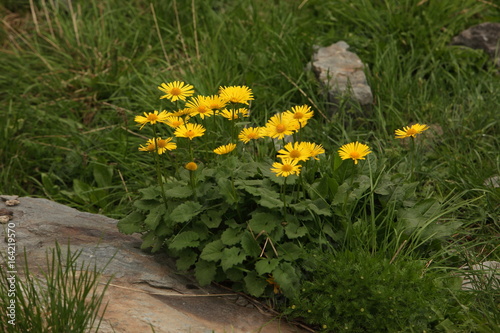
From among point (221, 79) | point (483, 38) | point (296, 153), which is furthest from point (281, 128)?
point (483, 38)

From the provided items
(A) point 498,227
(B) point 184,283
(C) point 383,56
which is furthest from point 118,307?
(C) point 383,56

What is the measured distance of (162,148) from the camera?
2.92 meters

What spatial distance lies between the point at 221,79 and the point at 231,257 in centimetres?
199

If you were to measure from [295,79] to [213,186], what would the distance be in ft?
5.93

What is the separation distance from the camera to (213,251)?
2.81m

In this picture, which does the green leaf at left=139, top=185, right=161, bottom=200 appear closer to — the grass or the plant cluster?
the plant cluster

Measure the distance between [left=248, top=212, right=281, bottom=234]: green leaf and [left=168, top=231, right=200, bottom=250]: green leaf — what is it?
250mm

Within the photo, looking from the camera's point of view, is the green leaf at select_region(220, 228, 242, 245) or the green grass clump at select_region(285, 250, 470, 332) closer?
the green grass clump at select_region(285, 250, 470, 332)

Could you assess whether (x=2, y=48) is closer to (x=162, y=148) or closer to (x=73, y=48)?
(x=73, y=48)

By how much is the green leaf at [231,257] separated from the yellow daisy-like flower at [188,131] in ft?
1.74

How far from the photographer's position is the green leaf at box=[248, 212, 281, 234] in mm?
2793

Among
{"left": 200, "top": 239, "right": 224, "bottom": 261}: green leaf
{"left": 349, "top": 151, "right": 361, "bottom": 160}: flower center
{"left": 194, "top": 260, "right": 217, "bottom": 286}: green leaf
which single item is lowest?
{"left": 194, "top": 260, "right": 217, "bottom": 286}: green leaf

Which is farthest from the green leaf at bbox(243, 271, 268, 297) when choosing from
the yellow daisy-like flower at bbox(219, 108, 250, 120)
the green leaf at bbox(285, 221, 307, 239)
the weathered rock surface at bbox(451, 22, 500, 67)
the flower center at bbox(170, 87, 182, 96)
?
the weathered rock surface at bbox(451, 22, 500, 67)

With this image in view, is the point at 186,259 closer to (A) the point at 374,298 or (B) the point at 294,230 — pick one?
(B) the point at 294,230
